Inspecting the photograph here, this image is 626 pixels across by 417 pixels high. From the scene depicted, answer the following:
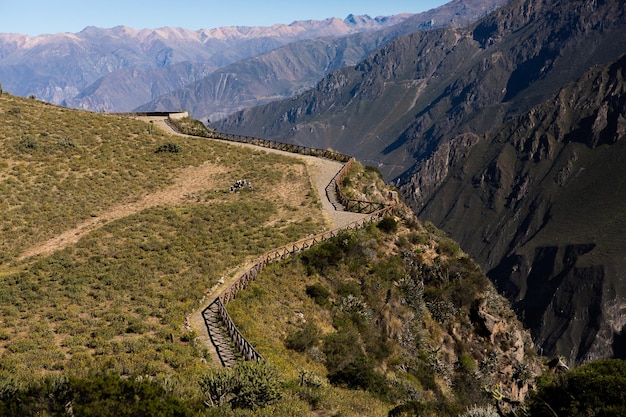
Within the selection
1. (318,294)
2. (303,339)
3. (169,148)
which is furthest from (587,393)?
(169,148)

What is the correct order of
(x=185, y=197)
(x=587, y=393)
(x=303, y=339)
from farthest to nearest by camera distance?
(x=185, y=197) → (x=303, y=339) → (x=587, y=393)

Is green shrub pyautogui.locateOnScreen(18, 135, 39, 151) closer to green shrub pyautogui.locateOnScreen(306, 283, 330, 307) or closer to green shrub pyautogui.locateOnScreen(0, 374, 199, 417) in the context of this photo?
green shrub pyautogui.locateOnScreen(306, 283, 330, 307)

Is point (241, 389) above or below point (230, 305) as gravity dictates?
above

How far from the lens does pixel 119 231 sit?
44.0 meters

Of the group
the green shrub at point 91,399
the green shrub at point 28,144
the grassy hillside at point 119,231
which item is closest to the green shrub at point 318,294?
the grassy hillside at point 119,231

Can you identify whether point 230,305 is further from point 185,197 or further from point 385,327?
point 185,197

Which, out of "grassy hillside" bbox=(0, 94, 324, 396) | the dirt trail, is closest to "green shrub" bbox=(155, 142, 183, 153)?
"grassy hillside" bbox=(0, 94, 324, 396)

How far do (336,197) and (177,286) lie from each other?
23370 millimetres

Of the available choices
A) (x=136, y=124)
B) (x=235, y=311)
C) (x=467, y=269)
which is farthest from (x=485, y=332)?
(x=136, y=124)

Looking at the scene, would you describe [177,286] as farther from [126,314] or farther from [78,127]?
[78,127]

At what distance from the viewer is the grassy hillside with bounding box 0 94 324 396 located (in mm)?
24853

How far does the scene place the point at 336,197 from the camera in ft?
172

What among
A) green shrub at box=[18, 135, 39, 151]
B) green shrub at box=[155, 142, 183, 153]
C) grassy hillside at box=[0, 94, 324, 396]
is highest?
green shrub at box=[18, 135, 39, 151]

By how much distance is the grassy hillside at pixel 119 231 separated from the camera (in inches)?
978
